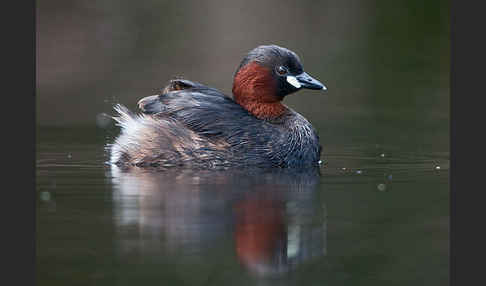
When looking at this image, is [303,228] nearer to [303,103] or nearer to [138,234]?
[138,234]

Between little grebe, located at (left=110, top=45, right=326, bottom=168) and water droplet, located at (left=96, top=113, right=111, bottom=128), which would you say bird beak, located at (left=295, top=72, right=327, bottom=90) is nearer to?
little grebe, located at (left=110, top=45, right=326, bottom=168)

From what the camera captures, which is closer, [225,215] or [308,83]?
[225,215]

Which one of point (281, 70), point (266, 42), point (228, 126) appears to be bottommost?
point (228, 126)

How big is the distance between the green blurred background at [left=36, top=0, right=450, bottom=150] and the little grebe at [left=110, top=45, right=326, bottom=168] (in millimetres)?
1767

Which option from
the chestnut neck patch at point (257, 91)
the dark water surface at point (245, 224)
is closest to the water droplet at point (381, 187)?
the dark water surface at point (245, 224)

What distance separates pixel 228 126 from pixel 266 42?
8.35m

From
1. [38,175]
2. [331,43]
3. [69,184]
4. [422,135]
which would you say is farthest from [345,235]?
[331,43]

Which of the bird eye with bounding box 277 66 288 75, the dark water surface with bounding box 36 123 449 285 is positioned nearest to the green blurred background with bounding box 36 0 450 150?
the bird eye with bounding box 277 66 288 75

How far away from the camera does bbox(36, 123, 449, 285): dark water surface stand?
5965 millimetres

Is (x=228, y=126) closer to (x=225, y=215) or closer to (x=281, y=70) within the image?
(x=281, y=70)

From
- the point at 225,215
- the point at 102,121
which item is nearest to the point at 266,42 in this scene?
the point at 102,121

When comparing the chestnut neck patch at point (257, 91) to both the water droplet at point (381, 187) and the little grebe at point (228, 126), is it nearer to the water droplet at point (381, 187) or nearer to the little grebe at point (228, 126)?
the little grebe at point (228, 126)

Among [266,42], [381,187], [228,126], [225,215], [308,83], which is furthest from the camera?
[266,42]

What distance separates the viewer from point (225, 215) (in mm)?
7242
